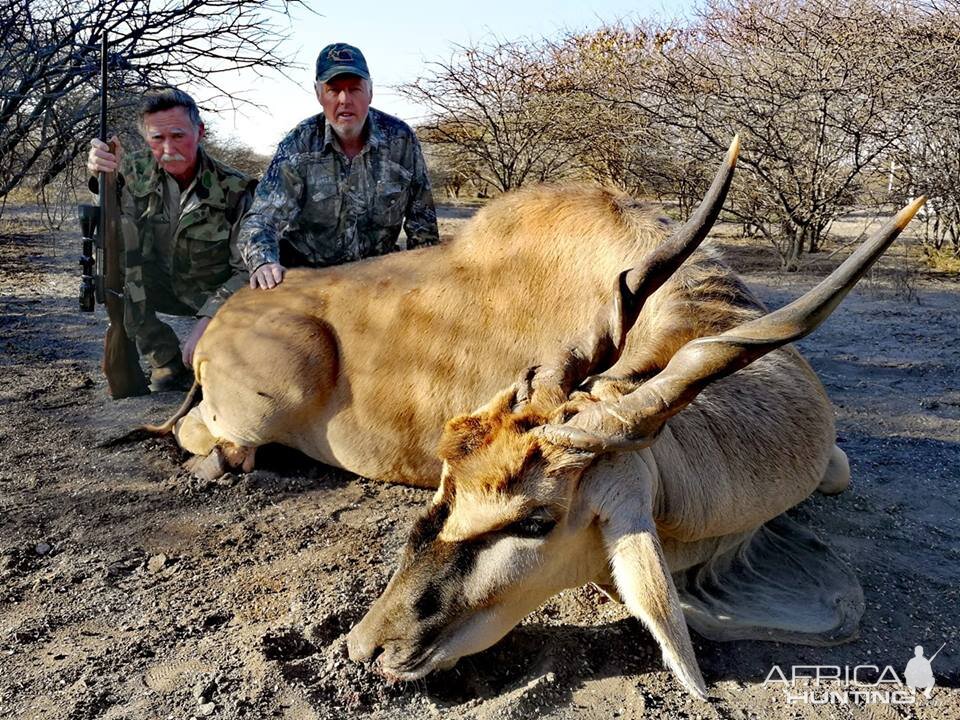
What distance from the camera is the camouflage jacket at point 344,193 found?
606 centimetres

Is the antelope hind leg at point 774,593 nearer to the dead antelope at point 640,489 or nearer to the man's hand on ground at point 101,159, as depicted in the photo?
the dead antelope at point 640,489

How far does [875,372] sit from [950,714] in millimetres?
4670

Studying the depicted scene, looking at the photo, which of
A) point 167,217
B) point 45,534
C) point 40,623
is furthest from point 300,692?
→ point 167,217

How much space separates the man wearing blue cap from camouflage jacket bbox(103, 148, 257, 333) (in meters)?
0.62

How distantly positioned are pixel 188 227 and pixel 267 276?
165cm

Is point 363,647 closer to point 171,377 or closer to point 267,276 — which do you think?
point 267,276

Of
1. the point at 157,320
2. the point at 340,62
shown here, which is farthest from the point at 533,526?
the point at 157,320

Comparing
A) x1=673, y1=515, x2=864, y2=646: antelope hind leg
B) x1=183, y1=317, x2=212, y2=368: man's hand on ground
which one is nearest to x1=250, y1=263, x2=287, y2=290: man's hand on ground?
x1=183, y1=317, x2=212, y2=368: man's hand on ground

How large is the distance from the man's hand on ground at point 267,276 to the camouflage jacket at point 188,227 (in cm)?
101

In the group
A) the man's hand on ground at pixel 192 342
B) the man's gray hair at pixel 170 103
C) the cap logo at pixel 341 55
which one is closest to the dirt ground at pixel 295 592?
the man's hand on ground at pixel 192 342

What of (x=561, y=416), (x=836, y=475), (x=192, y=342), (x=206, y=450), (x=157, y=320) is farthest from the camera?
(x=157, y=320)

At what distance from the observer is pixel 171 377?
6.56 metres

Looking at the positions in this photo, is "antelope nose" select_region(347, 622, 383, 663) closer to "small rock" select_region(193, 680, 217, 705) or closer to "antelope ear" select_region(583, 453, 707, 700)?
"small rock" select_region(193, 680, 217, 705)

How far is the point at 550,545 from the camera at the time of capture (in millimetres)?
2750
